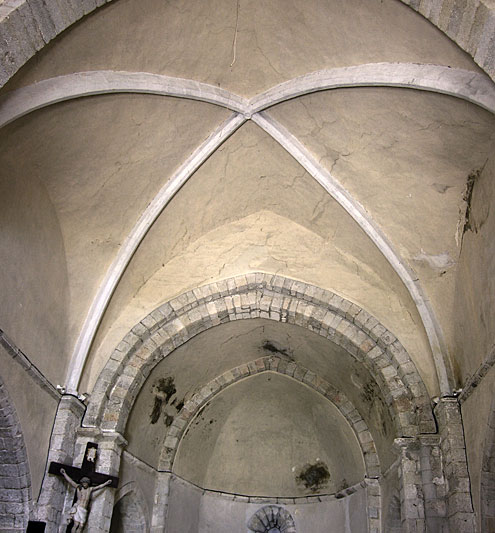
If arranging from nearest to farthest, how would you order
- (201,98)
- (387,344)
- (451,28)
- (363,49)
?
(451,28), (363,49), (201,98), (387,344)

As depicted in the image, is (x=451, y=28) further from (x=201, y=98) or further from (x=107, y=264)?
(x=107, y=264)

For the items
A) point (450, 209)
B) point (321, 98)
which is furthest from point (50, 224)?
point (450, 209)

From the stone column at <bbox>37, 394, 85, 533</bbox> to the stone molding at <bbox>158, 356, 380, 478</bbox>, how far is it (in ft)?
6.58

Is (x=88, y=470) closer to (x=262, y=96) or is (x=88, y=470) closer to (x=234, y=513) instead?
(x=234, y=513)

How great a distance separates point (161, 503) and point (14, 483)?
268cm

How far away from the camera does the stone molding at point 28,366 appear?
554 centimetres

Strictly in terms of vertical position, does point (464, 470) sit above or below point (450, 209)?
Result: below

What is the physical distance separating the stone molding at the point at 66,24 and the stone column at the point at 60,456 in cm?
403

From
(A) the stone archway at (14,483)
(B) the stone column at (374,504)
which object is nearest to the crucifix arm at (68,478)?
(A) the stone archway at (14,483)

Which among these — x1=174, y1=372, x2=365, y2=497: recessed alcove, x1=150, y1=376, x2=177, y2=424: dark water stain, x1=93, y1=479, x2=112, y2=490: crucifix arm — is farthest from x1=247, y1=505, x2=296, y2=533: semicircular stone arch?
x1=93, y1=479, x2=112, y2=490: crucifix arm

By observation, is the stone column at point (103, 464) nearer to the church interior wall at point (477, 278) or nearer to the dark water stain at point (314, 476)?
the dark water stain at point (314, 476)

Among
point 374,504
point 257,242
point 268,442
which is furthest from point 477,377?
point 268,442

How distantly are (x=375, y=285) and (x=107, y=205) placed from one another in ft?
11.4

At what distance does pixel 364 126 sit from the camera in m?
6.04
